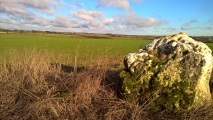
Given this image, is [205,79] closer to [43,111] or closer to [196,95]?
[196,95]

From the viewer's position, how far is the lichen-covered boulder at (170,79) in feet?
14.7

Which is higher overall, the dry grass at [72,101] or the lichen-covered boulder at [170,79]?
the lichen-covered boulder at [170,79]

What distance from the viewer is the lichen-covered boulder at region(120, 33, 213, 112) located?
4.47 metres

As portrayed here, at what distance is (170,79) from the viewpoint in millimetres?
4617

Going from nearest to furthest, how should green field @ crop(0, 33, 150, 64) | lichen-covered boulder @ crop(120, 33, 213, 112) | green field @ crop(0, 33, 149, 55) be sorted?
lichen-covered boulder @ crop(120, 33, 213, 112) < green field @ crop(0, 33, 150, 64) < green field @ crop(0, 33, 149, 55)

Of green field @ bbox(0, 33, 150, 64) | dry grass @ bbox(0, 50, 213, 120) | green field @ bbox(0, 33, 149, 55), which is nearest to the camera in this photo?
dry grass @ bbox(0, 50, 213, 120)

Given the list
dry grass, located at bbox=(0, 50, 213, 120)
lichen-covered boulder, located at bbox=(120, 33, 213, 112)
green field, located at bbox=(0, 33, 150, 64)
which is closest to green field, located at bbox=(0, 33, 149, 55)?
green field, located at bbox=(0, 33, 150, 64)

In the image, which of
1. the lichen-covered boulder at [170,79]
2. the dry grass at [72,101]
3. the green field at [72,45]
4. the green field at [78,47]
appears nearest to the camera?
the dry grass at [72,101]

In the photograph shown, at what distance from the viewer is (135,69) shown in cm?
487

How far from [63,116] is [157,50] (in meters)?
3.31

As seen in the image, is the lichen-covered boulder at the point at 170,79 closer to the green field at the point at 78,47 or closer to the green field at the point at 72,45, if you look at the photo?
the green field at the point at 78,47

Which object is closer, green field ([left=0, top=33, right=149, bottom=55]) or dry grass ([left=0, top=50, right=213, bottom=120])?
dry grass ([left=0, top=50, right=213, bottom=120])

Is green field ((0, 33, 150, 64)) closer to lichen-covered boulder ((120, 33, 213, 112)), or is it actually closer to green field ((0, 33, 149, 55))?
green field ((0, 33, 149, 55))

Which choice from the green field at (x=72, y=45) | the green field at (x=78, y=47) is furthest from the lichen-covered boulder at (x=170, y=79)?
the green field at (x=72, y=45)
